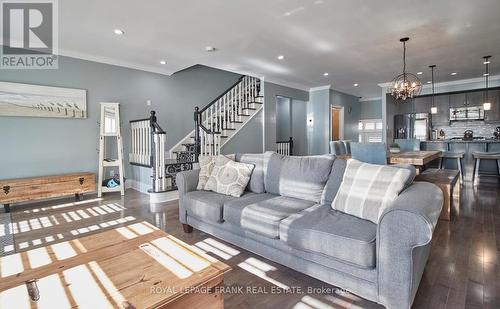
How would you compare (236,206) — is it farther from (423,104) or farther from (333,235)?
(423,104)

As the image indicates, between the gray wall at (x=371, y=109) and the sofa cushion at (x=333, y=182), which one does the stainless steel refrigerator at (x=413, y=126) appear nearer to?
the gray wall at (x=371, y=109)

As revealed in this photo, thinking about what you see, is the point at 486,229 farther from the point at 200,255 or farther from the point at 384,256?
the point at 200,255

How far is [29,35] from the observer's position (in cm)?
383

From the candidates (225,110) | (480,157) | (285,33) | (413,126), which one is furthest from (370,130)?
(285,33)

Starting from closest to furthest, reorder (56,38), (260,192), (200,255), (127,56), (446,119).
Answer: (200,255), (260,192), (56,38), (127,56), (446,119)

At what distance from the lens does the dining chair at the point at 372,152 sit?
11.4 feet

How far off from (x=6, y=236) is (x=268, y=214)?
3.04 meters

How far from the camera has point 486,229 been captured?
2.88 meters

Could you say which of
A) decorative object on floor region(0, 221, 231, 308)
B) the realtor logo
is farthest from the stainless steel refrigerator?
the realtor logo

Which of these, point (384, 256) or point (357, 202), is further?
point (357, 202)

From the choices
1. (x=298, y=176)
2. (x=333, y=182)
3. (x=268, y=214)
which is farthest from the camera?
(x=298, y=176)

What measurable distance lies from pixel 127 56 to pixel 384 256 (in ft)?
17.0

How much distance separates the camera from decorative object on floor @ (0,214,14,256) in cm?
249

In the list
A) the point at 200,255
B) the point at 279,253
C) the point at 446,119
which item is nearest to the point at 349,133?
the point at 446,119
